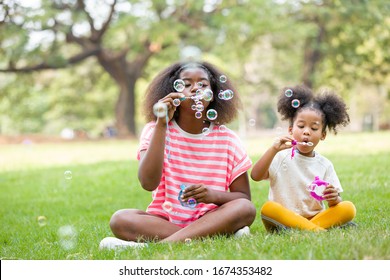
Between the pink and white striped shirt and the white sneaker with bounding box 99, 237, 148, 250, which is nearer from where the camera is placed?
the white sneaker with bounding box 99, 237, 148, 250

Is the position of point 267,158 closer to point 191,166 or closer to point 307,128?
point 307,128

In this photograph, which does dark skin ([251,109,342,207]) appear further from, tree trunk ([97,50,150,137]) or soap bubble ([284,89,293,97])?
tree trunk ([97,50,150,137])

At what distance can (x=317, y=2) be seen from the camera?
19672 millimetres

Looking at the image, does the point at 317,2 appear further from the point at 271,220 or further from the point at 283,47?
the point at 271,220

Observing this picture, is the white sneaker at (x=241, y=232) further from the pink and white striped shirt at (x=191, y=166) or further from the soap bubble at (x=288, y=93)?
the soap bubble at (x=288, y=93)

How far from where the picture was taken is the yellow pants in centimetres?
322

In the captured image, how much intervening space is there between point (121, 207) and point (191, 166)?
192 centimetres

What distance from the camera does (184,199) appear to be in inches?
122

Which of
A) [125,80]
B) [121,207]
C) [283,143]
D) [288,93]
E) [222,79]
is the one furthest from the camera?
[125,80]

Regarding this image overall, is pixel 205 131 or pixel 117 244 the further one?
pixel 205 131

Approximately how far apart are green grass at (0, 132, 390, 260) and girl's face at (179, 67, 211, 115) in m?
0.83

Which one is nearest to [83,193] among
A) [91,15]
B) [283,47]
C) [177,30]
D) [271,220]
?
[271,220]

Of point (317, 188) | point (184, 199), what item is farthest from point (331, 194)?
point (184, 199)

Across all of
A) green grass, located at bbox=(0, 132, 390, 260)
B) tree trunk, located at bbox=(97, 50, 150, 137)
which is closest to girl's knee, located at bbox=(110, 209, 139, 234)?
green grass, located at bbox=(0, 132, 390, 260)
